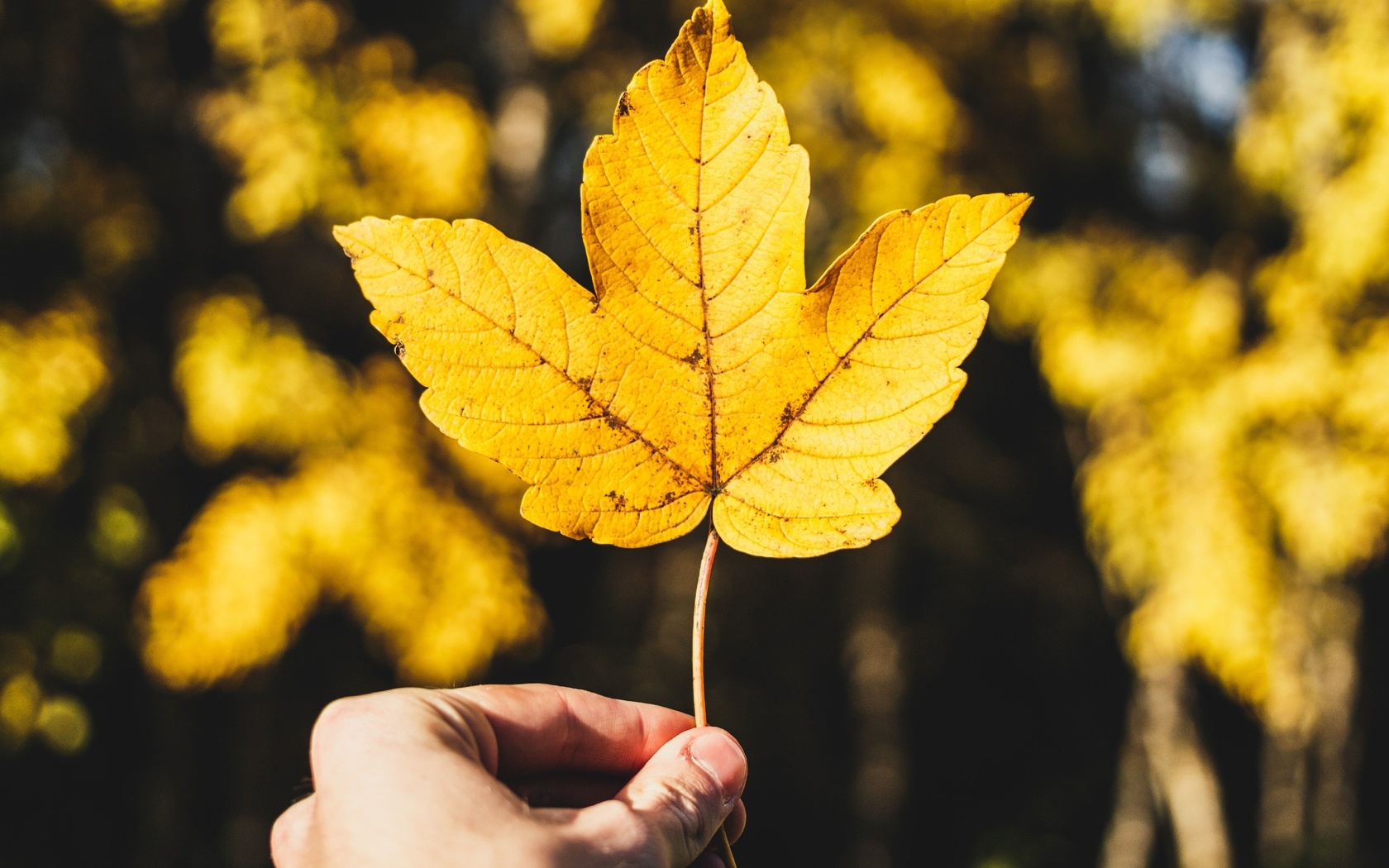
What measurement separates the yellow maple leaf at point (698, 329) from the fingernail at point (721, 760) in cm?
27

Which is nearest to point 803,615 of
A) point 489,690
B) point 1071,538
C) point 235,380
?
point 1071,538

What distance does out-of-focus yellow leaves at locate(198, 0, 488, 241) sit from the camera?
3.05 meters

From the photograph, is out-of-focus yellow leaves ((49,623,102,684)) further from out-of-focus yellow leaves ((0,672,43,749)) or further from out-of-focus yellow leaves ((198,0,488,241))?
out-of-focus yellow leaves ((198,0,488,241))

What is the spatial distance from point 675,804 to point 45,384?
303 centimetres

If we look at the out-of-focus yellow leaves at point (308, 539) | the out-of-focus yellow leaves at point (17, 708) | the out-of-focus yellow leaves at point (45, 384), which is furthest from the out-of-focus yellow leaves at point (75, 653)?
the out-of-focus yellow leaves at point (45, 384)

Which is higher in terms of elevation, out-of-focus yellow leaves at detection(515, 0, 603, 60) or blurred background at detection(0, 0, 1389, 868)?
out-of-focus yellow leaves at detection(515, 0, 603, 60)

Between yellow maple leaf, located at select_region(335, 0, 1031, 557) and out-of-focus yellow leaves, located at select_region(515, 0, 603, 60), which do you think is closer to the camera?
yellow maple leaf, located at select_region(335, 0, 1031, 557)

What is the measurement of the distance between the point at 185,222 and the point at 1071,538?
641cm

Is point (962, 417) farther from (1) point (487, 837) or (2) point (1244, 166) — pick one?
(1) point (487, 837)

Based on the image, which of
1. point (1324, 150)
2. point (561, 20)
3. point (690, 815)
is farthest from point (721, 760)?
point (1324, 150)

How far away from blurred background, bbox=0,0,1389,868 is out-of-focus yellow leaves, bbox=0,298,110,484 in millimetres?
13

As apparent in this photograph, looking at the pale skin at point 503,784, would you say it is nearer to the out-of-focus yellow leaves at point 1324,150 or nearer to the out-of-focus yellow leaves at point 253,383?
the out-of-focus yellow leaves at point 253,383

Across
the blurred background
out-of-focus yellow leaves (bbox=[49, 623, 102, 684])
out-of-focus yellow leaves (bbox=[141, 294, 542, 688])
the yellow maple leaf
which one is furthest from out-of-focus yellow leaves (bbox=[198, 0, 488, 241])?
the yellow maple leaf

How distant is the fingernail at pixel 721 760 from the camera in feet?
2.86
